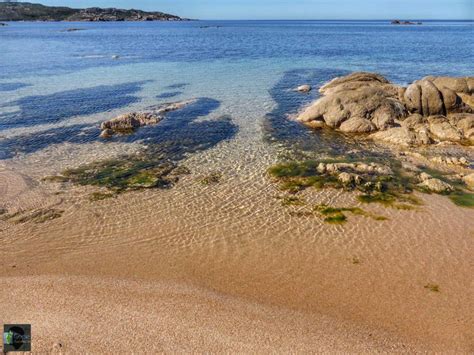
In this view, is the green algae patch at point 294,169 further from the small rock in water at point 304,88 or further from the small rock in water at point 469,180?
the small rock in water at point 304,88

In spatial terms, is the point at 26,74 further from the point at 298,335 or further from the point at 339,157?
the point at 298,335

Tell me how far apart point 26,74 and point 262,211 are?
156 ft

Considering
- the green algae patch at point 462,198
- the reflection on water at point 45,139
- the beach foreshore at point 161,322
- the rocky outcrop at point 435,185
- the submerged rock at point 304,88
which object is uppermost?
the submerged rock at point 304,88

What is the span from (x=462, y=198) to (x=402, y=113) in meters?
13.1

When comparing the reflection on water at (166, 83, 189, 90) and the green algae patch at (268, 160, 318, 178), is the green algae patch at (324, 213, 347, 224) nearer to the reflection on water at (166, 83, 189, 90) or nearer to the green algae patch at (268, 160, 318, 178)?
the green algae patch at (268, 160, 318, 178)

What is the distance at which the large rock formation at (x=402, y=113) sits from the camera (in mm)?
26359

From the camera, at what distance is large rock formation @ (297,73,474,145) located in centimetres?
2636

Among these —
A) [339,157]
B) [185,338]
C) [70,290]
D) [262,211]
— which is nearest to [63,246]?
[70,290]

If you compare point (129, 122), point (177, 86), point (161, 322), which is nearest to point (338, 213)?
point (161, 322)

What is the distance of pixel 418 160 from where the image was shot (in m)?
22.2

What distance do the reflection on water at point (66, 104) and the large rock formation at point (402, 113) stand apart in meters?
19.0

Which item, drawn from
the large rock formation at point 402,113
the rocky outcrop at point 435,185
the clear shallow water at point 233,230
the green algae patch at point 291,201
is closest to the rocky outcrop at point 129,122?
the clear shallow water at point 233,230

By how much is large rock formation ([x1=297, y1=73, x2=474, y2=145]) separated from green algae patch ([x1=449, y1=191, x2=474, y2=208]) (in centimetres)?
796

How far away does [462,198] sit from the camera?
58.3 ft
